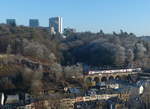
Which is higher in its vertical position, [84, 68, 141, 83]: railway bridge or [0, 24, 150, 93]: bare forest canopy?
[0, 24, 150, 93]: bare forest canopy

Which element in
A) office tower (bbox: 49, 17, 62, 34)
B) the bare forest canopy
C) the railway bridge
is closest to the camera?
the railway bridge

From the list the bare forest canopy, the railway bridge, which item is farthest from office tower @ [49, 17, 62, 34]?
the railway bridge

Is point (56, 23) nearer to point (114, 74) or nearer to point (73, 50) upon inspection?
point (73, 50)

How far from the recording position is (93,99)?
1205 centimetres

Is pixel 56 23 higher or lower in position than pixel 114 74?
higher

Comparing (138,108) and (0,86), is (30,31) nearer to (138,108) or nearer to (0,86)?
(0,86)

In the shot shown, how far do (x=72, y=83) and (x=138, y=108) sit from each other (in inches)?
196

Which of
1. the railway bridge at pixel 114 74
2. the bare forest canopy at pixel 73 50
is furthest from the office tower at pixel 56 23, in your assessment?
the railway bridge at pixel 114 74

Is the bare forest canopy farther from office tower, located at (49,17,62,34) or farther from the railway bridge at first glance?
office tower, located at (49,17,62,34)

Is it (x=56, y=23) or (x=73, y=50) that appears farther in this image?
(x=56, y=23)

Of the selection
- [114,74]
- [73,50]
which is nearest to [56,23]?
[73,50]

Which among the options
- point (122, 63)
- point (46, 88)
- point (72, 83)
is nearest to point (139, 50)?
point (122, 63)

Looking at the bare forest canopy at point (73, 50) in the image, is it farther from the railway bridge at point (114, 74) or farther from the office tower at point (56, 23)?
the office tower at point (56, 23)

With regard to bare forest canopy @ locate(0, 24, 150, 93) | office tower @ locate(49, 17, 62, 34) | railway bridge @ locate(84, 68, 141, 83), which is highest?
office tower @ locate(49, 17, 62, 34)
